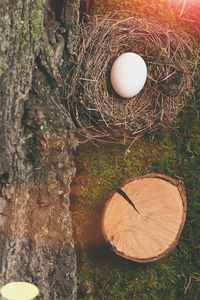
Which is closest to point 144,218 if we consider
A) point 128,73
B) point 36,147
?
point 36,147

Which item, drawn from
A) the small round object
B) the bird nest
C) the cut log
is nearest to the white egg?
the bird nest

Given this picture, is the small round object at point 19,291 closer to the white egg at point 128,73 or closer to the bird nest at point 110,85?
the bird nest at point 110,85

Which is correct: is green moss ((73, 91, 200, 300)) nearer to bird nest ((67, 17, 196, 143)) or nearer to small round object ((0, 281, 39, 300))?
bird nest ((67, 17, 196, 143))

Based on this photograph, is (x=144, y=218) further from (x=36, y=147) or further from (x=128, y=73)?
(x=128, y=73)

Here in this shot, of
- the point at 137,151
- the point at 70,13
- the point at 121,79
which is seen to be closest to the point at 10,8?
the point at 70,13

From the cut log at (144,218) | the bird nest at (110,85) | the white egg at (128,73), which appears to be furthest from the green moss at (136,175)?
the white egg at (128,73)

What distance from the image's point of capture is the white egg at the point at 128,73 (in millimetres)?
1447

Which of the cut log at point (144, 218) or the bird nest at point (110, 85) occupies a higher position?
the bird nest at point (110, 85)

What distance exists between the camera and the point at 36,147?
52.3 inches

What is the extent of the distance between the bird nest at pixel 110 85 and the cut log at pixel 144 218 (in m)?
0.34

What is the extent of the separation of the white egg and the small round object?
108 centimetres

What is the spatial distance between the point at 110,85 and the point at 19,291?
3.76ft

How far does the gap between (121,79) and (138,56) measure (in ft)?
0.52

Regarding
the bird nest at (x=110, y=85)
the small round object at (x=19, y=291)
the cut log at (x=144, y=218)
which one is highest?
the bird nest at (x=110, y=85)
